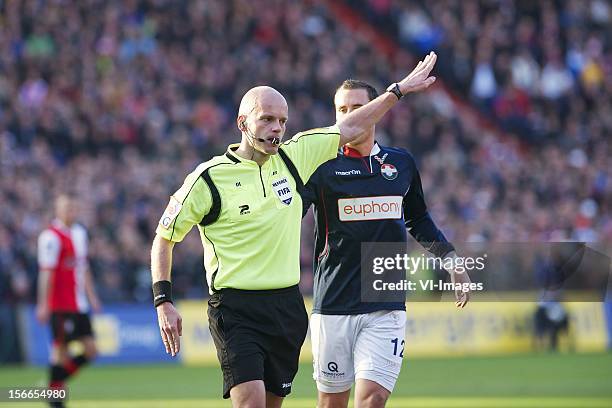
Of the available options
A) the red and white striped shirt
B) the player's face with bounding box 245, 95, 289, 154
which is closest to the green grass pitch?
the red and white striped shirt

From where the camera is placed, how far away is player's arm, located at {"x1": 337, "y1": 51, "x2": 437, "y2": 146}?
28.2ft

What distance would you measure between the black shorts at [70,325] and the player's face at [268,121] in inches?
333

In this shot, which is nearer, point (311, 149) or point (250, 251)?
point (250, 251)

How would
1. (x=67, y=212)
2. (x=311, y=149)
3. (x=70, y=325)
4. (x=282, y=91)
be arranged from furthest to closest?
1. (x=282, y=91)
2. (x=70, y=325)
3. (x=67, y=212)
4. (x=311, y=149)

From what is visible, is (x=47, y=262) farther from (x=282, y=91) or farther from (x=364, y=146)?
(x=282, y=91)

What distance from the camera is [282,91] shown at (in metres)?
27.8

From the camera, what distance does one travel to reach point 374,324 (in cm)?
895

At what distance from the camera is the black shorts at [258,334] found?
795 cm

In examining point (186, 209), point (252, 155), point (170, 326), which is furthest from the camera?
point (252, 155)

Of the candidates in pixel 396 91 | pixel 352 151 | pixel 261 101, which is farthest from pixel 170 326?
pixel 396 91

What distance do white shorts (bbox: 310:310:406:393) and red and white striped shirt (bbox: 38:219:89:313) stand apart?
7.46 meters

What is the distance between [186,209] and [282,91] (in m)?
20.1

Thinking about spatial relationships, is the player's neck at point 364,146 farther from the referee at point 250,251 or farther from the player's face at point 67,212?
the player's face at point 67,212

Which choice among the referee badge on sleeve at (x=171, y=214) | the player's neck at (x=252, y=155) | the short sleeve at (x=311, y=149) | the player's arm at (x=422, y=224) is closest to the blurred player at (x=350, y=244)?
the player's arm at (x=422, y=224)
